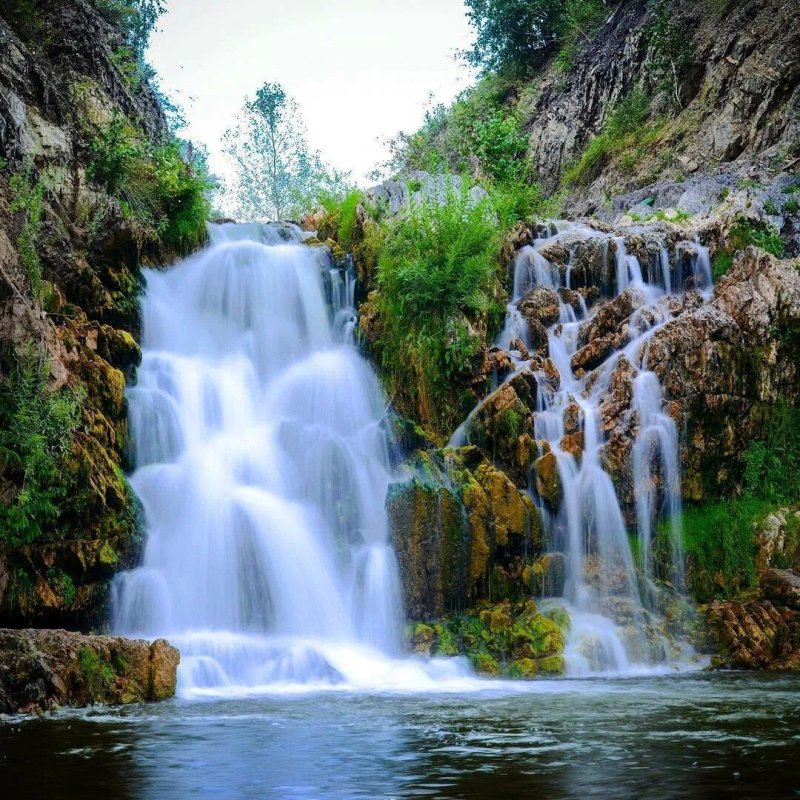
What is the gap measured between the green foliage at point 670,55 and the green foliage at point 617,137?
35.9 inches

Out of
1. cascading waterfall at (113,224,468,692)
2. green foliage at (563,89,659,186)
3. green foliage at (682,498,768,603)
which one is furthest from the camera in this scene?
green foliage at (563,89,659,186)

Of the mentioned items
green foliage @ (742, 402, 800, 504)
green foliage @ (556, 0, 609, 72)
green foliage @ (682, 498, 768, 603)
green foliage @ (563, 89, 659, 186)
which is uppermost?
green foliage @ (556, 0, 609, 72)

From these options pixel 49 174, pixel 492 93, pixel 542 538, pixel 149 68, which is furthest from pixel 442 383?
pixel 492 93

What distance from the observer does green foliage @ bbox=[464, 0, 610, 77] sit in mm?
40219

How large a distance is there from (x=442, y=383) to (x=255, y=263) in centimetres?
572

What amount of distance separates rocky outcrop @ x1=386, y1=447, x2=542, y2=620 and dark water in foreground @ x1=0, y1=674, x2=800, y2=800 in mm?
4003

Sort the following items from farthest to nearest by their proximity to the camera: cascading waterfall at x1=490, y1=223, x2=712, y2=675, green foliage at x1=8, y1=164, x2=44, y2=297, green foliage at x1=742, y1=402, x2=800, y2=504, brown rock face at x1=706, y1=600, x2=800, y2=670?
green foliage at x1=742, y1=402, x2=800, y2=504 < cascading waterfall at x1=490, y1=223, x2=712, y2=675 < green foliage at x1=8, y1=164, x2=44, y2=297 < brown rock face at x1=706, y1=600, x2=800, y2=670

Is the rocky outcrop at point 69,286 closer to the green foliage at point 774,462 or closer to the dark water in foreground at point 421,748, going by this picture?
the dark water in foreground at point 421,748

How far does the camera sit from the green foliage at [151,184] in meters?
18.8

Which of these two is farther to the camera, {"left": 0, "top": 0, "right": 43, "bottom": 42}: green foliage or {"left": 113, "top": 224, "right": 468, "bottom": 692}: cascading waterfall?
{"left": 0, "top": 0, "right": 43, "bottom": 42}: green foliage

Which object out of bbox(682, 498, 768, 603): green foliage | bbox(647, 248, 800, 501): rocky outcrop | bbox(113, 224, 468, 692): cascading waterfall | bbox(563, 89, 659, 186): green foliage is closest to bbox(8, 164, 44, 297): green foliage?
bbox(113, 224, 468, 692): cascading waterfall

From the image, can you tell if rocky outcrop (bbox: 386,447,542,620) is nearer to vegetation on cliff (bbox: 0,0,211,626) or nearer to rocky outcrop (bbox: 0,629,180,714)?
vegetation on cliff (bbox: 0,0,211,626)

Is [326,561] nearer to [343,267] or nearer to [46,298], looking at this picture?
[46,298]

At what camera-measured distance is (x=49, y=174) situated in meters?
17.7
